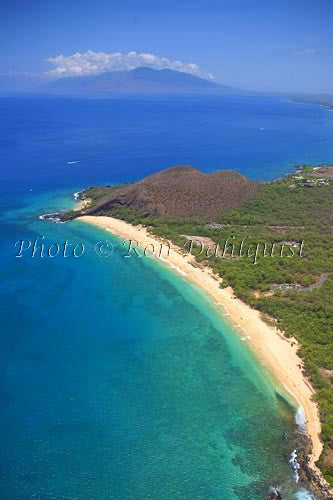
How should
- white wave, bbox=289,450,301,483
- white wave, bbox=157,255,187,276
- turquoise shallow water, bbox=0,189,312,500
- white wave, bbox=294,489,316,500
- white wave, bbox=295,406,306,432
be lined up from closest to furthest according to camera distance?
white wave, bbox=294,489,316,500
turquoise shallow water, bbox=0,189,312,500
white wave, bbox=289,450,301,483
white wave, bbox=295,406,306,432
white wave, bbox=157,255,187,276

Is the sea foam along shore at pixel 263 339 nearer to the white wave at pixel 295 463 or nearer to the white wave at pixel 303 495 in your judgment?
the white wave at pixel 295 463

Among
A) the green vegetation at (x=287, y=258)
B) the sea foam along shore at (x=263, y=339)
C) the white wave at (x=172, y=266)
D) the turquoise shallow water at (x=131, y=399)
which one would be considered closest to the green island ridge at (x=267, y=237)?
the green vegetation at (x=287, y=258)

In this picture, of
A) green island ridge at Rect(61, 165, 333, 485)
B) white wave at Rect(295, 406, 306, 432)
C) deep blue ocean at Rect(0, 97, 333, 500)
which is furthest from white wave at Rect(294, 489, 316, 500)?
white wave at Rect(295, 406, 306, 432)

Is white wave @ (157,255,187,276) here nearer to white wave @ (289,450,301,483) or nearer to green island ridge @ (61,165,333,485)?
green island ridge @ (61,165,333,485)

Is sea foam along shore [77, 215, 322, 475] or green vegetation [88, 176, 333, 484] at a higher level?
green vegetation [88, 176, 333, 484]

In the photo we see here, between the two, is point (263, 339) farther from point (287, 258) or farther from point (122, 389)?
point (287, 258)
